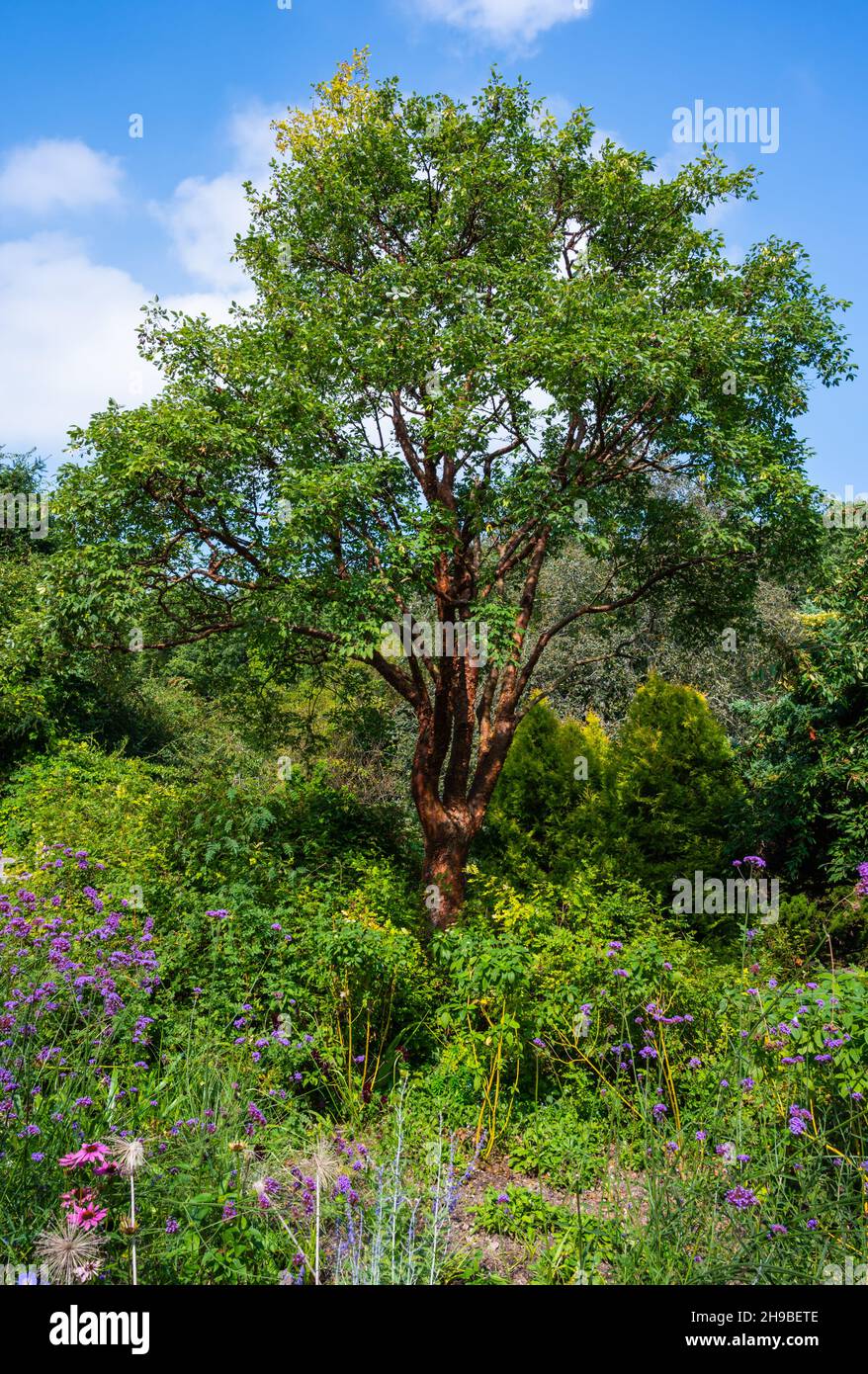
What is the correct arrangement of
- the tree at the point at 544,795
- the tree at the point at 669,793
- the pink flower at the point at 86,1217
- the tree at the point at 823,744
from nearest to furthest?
the pink flower at the point at 86,1217 → the tree at the point at 823,744 → the tree at the point at 669,793 → the tree at the point at 544,795

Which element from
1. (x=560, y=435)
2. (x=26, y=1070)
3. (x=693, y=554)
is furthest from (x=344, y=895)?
(x=560, y=435)

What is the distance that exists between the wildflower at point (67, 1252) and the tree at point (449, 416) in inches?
176

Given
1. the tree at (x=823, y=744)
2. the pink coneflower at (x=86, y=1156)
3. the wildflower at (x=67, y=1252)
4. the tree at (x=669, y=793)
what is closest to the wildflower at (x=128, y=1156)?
the pink coneflower at (x=86, y=1156)

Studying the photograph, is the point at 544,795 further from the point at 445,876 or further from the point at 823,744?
the point at 823,744

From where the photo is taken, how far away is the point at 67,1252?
8.30 ft

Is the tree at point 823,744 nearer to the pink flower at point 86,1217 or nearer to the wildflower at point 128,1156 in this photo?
the wildflower at point 128,1156

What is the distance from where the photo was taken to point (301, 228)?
914 cm

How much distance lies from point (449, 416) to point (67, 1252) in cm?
613

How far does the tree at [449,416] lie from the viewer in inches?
282

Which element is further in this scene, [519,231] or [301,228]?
[301,228]

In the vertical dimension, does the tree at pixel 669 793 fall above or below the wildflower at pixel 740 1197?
above

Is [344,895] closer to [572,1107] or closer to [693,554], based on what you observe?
[572,1107]

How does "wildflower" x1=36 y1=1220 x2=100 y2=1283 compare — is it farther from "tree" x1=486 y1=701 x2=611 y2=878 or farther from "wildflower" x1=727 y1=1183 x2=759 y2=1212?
"tree" x1=486 y1=701 x2=611 y2=878
